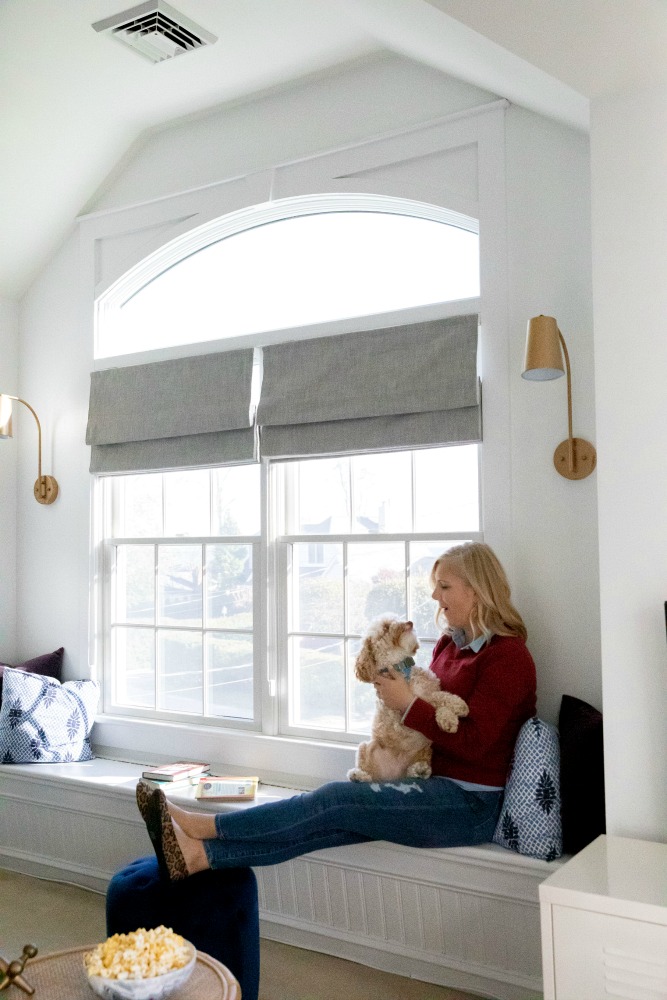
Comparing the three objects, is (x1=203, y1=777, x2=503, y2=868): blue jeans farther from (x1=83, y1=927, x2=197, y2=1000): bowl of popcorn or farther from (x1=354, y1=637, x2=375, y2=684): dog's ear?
(x1=83, y1=927, x2=197, y2=1000): bowl of popcorn

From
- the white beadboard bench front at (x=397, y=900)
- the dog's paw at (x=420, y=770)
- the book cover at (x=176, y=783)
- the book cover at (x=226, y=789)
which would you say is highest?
the dog's paw at (x=420, y=770)

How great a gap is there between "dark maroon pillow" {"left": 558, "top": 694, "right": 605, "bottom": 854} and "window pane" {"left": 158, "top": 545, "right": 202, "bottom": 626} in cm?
190

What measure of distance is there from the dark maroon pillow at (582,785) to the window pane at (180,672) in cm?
185

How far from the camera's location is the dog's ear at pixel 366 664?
294 centimetres

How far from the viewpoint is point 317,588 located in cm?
373

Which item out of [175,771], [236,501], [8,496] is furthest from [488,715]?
[8,496]

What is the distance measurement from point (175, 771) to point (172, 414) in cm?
155

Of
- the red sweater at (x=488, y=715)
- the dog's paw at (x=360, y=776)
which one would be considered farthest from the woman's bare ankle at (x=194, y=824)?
the red sweater at (x=488, y=715)

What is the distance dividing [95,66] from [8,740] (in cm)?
291

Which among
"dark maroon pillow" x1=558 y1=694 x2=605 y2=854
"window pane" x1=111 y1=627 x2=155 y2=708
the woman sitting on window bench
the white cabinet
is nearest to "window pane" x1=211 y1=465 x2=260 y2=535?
"window pane" x1=111 y1=627 x2=155 y2=708

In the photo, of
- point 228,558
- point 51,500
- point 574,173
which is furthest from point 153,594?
point 574,173

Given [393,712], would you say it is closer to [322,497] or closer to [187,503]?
[322,497]

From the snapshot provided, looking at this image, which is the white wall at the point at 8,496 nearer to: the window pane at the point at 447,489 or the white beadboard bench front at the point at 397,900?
the white beadboard bench front at the point at 397,900

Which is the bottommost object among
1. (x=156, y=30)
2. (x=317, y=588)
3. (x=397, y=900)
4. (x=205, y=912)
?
(x=397, y=900)
